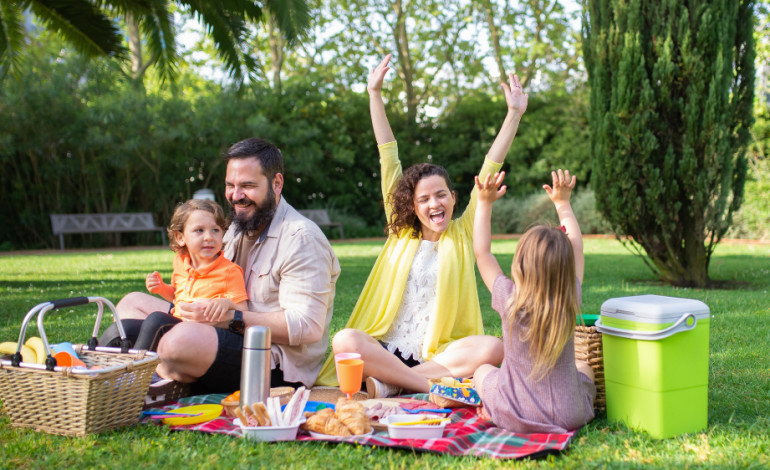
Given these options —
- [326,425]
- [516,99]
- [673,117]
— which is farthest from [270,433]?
[673,117]

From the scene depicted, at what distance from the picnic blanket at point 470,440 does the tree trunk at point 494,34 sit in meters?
21.1

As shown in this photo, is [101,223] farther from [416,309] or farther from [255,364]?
[255,364]

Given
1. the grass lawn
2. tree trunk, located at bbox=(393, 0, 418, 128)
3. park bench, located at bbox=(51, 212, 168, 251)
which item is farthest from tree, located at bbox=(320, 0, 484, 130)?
the grass lawn

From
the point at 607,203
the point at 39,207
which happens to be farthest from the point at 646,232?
the point at 39,207

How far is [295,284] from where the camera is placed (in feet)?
10.3

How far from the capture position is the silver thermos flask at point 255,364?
267cm

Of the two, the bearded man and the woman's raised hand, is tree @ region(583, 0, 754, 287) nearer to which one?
the woman's raised hand

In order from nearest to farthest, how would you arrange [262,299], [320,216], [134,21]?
[262,299]
[134,21]
[320,216]

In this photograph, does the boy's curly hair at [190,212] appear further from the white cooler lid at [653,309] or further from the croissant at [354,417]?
the white cooler lid at [653,309]

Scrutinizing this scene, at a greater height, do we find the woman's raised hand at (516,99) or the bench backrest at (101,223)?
the woman's raised hand at (516,99)

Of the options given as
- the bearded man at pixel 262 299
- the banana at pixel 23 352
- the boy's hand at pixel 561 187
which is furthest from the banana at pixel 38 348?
the boy's hand at pixel 561 187

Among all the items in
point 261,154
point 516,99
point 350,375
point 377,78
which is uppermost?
point 377,78

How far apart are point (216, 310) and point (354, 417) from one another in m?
0.87

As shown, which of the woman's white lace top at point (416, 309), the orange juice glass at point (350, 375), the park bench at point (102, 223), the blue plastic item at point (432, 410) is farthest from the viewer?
the park bench at point (102, 223)
